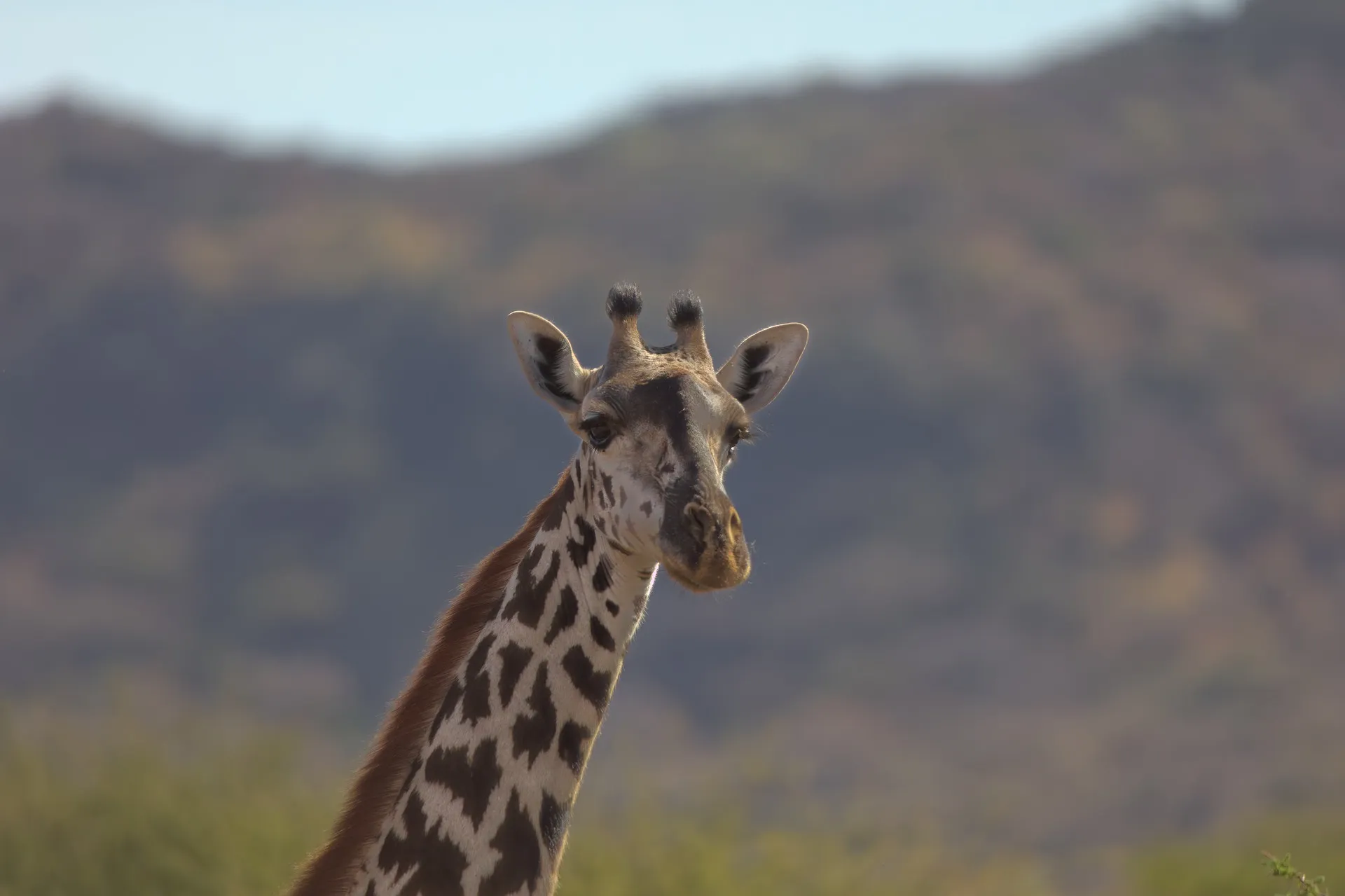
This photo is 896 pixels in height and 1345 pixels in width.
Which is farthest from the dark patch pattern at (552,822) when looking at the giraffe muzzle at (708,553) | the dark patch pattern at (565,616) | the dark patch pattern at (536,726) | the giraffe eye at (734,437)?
the giraffe eye at (734,437)

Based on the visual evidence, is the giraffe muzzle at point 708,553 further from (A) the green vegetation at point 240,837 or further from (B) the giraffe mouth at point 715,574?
(A) the green vegetation at point 240,837

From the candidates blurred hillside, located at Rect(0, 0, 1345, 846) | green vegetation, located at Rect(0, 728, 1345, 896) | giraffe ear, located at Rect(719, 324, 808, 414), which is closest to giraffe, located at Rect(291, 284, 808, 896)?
giraffe ear, located at Rect(719, 324, 808, 414)

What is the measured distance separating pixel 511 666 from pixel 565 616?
276mm

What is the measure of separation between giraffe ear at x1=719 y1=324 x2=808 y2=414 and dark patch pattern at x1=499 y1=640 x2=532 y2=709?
5.00 ft

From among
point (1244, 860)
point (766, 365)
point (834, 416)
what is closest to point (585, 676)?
point (766, 365)

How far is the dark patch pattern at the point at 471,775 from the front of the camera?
24.4 ft

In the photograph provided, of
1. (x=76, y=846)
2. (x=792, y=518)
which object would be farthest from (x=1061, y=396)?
(x=76, y=846)

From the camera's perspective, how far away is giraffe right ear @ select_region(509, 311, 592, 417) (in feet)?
26.7

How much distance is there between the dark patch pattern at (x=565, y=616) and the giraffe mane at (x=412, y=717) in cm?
34

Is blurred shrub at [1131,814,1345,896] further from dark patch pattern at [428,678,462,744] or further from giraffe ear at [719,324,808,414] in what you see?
dark patch pattern at [428,678,462,744]

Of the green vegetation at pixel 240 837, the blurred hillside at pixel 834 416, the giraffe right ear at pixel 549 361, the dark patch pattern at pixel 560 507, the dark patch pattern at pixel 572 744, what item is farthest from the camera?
the blurred hillside at pixel 834 416

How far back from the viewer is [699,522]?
7293 millimetres

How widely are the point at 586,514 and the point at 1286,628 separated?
71.1 m

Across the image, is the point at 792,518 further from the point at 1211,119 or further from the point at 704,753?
the point at 1211,119
